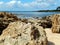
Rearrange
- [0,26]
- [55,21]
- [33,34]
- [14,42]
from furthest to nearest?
1. [55,21]
2. [0,26]
3. [33,34]
4. [14,42]

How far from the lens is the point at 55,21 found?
12.8 meters

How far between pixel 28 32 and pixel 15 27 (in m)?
0.84

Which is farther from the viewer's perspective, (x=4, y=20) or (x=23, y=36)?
(x=4, y=20)

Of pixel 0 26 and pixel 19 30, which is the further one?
pixel 0 26

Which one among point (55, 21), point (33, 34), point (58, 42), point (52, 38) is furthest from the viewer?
point (55, 21)

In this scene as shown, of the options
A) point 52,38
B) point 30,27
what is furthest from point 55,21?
point 30,27

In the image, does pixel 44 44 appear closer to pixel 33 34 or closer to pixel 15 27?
pixel 33 34

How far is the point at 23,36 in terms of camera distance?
7590 mm

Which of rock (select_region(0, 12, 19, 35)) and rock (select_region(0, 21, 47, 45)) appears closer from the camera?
rock (select_region(0, 21, 47, 45))

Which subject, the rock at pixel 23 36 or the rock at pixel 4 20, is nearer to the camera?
the rock at pixel 23 36

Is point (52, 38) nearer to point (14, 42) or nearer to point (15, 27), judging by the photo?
point (15, 27)

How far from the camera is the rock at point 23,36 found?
739 centimetres

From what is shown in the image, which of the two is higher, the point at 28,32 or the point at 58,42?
the point at 28,32

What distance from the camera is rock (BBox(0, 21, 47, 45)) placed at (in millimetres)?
7391
